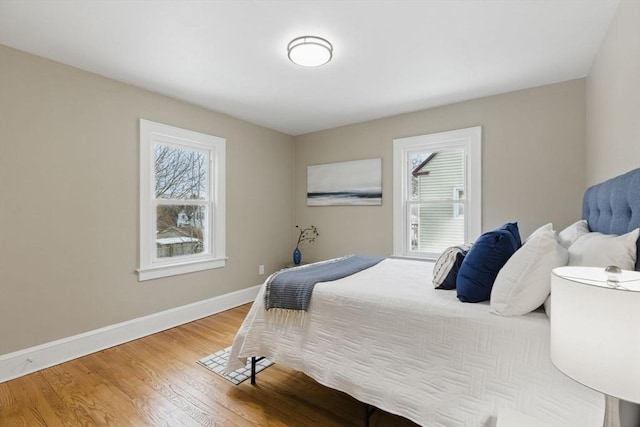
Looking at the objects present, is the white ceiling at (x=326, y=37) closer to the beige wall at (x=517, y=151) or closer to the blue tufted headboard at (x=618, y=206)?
the beige wall at (x=517, y=151)

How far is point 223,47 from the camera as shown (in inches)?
85.6

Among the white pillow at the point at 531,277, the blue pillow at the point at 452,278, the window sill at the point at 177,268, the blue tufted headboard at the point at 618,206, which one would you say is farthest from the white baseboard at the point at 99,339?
the blue tufted headboard at the point at 618,206

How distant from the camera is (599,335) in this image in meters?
0.66

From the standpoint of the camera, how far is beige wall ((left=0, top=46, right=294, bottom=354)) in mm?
2170

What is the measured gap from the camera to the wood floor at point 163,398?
1.70 m

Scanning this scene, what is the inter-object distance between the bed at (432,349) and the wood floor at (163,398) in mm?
289

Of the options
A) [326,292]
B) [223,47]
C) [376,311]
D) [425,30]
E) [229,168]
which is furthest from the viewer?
[229,168]

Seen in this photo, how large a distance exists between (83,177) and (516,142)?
13.3ft

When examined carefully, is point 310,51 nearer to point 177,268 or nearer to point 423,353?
point 423,353

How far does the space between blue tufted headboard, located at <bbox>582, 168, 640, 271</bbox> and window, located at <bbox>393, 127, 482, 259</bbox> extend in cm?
134

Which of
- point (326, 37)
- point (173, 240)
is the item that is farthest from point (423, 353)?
point (173, 240)

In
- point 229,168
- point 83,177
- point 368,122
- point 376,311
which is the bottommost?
point 376,311

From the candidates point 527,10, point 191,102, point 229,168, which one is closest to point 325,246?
point 229,168

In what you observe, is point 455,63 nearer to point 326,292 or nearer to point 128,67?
point 326,292
